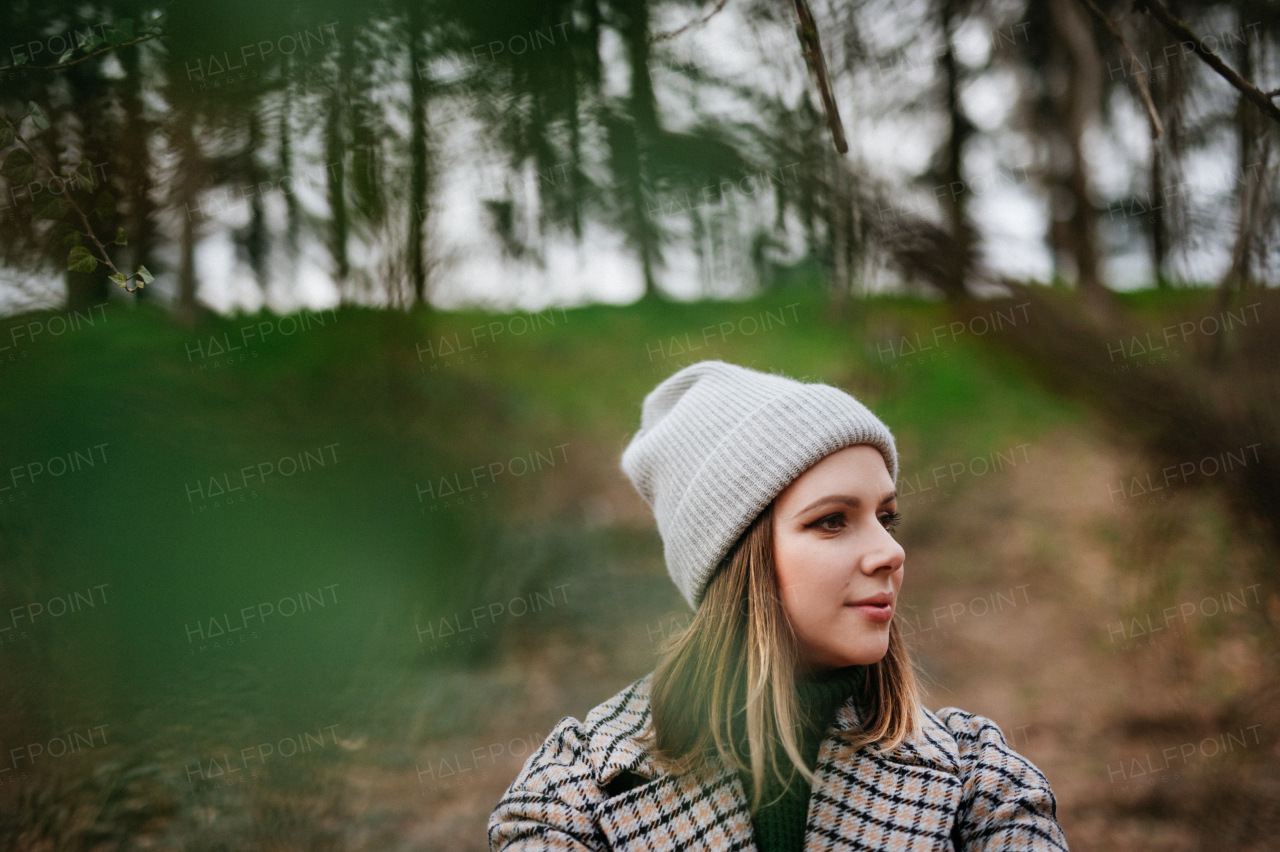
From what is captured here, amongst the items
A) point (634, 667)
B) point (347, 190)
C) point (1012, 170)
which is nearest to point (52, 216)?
point (347, 190)

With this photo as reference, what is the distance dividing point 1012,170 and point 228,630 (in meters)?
4.37

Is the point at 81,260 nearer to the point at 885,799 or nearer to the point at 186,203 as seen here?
the point at 186,203

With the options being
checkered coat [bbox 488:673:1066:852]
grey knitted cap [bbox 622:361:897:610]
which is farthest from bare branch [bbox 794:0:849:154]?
checkered coat [bbox 488:673:1066:852]

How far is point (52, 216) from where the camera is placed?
171 centimetres

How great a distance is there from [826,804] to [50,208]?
7.02 feet

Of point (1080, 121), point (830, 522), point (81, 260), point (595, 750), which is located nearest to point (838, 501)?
point (830, 522)

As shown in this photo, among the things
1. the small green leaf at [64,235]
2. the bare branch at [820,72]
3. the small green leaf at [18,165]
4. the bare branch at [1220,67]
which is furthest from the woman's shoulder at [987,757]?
the small green leaf at [18,165]

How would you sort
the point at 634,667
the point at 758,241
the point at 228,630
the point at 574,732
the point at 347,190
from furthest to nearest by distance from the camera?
the point at 758,241 → the point at 634,667 → the point at 347,190 → the point at 228,630 → the point at 574,732

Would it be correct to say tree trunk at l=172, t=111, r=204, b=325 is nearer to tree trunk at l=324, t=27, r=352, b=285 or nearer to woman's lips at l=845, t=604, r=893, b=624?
tree trunk at l=324, t=27, r=352, b=285

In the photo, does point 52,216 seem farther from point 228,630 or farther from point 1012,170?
point 1012,170

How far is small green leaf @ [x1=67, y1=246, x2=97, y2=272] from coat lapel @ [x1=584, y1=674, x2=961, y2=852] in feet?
4.98

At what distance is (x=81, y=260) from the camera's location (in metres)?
1.63

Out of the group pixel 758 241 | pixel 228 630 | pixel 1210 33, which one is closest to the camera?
pixel 228 630

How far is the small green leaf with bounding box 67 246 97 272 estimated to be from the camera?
5.28ft
